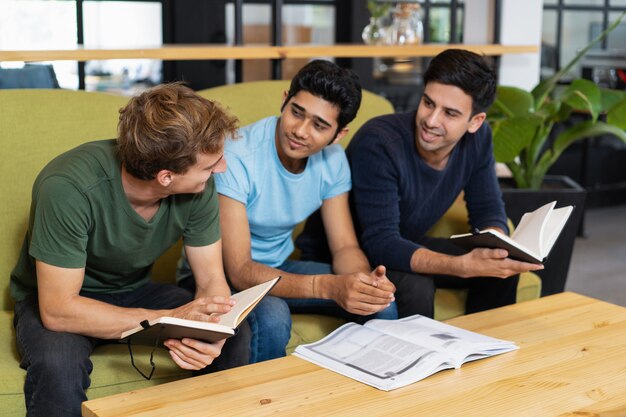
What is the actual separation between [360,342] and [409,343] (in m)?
0.11

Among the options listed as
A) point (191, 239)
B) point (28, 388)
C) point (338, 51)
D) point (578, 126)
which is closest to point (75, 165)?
point (191, 239)

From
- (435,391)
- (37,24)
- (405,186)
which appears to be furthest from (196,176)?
(37,24)

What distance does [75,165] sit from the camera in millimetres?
1902

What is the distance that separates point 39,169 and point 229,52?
977 mm

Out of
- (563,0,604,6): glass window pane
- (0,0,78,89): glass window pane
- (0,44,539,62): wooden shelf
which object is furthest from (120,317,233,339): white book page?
(563,0,604,6): glass window pane

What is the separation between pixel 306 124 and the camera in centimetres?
222

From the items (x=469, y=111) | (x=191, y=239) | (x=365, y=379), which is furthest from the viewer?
(x=469, y=111)

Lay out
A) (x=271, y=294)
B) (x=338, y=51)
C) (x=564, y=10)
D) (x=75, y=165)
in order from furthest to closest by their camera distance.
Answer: (x=564, y=10)
(x=338, y=51)
(x=271, y=294)
(x=75, y=165)

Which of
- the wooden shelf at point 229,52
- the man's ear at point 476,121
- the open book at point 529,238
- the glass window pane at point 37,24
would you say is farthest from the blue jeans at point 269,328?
the glass window pane at point 37,24

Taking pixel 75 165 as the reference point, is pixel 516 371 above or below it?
below

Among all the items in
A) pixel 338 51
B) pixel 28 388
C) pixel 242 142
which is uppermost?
pixel 338 51

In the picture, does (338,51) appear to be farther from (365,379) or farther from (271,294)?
(365,379)

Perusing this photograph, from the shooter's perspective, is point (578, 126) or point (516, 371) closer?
point (516, 371)

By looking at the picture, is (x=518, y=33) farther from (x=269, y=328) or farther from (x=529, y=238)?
(x=269, y=328)
